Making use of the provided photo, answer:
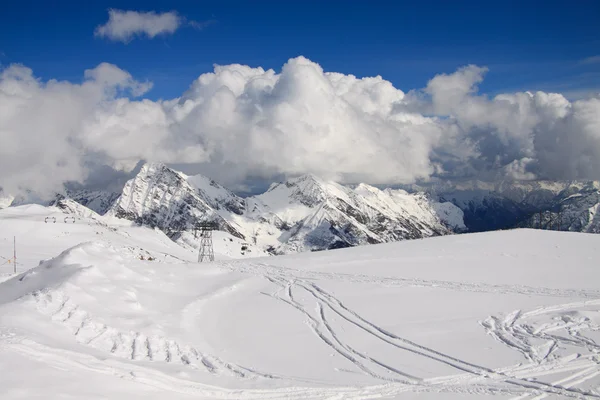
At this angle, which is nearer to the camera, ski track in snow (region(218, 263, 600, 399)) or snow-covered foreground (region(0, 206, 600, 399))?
snow-covered foreground (region(0, 206, 600, 399))

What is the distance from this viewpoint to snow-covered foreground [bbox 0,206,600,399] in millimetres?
13703

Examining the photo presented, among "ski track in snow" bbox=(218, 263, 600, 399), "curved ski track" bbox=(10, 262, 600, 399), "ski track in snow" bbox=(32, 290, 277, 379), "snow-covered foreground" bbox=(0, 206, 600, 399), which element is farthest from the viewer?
"ski track in snow" bbox=(32, 290, 277, 379)

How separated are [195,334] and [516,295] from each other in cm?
1990

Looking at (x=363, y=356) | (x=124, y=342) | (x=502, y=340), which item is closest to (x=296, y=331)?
(x=363, y=356)

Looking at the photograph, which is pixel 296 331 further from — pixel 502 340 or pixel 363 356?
pixel 502 340

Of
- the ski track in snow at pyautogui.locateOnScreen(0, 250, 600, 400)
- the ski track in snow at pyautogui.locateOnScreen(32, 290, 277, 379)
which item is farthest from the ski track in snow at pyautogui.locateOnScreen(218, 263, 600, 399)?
the ski track in snow at pyautogui.locateOnScreen(32, 290, 277, 379)

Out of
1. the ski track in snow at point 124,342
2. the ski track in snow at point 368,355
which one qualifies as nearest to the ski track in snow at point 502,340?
the ski track in snow at point 368,355

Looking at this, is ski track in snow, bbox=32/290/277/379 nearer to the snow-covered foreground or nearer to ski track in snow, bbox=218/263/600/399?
the snow-covered foreground

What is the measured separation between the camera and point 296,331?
68.0ft

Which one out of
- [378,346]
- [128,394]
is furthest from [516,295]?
[128,394]

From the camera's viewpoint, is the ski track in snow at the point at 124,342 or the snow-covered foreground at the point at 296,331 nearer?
the snow-covered foreground at the point at 296,331

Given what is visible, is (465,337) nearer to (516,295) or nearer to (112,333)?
(516,295)

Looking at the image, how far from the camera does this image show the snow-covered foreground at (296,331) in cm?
1370

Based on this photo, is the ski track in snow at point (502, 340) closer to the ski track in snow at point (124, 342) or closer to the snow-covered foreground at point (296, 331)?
the snow-covered foreground at point (296, 331)
